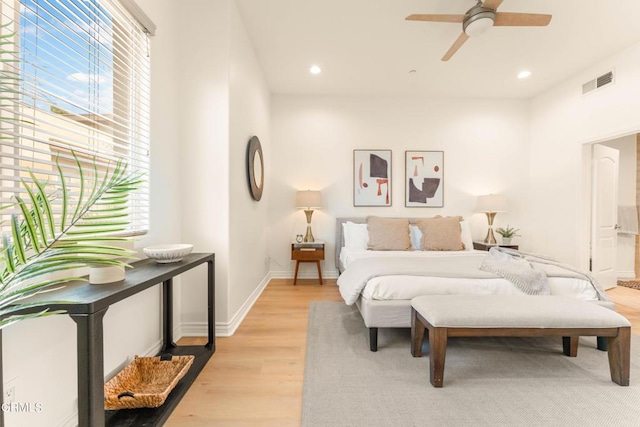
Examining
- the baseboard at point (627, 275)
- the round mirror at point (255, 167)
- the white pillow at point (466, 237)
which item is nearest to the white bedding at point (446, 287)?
the white pillow at point (466, 237)

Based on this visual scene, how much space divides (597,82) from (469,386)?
13.4ft

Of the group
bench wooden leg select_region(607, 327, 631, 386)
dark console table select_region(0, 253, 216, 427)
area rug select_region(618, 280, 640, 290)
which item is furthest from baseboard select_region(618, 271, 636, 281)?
dark console table select_region(0, 253, 216, 427)

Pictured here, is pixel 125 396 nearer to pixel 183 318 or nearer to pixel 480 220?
pixel 183 318

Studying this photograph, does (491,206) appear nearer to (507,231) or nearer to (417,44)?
(507,231)

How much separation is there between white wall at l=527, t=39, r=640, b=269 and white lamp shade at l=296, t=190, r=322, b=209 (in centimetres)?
343

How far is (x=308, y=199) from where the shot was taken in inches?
161

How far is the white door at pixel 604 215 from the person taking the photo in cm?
373

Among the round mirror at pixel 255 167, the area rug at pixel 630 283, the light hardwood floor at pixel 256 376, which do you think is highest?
the round mirror at pixel 255 167

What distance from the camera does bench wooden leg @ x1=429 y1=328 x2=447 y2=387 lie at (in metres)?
1.68

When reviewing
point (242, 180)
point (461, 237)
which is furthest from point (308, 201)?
point (461, 237)

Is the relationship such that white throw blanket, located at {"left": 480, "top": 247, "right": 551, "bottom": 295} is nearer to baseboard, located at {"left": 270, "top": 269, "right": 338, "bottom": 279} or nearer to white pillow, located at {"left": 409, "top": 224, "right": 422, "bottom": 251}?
white pillow, located at {"left": 409, "top": 224, "right": 422, "bottom": 251}

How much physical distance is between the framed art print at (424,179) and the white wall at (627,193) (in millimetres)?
2784

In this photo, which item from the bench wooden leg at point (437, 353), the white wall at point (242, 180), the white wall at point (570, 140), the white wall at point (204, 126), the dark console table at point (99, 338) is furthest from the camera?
the white wall at point (570, 140)

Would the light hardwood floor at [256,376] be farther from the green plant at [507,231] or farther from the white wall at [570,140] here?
the green plant at [507,231]
